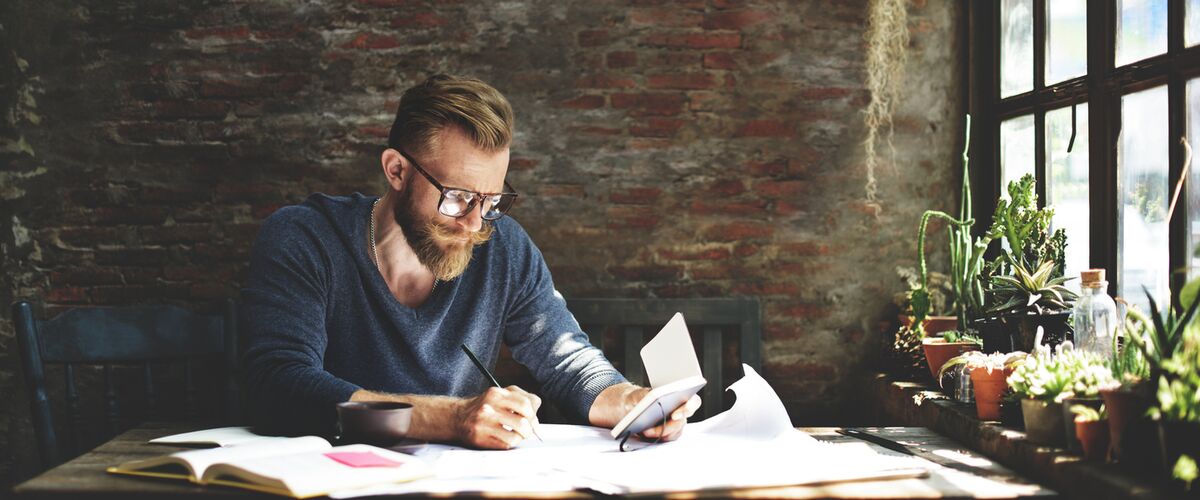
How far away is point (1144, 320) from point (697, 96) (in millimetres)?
1825

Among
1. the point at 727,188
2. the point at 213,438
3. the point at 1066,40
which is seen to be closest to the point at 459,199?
the point at 213,438

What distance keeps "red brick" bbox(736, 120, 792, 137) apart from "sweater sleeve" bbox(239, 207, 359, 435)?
1578 mm

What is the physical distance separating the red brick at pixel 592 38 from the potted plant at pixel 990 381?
1.68 metres

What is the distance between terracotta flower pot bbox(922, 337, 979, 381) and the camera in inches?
95.9

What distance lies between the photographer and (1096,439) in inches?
59.1

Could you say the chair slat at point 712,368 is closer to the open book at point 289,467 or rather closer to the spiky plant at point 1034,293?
the spiky plant at point 1034,293

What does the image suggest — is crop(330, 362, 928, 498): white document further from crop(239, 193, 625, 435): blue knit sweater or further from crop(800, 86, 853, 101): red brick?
crop(800, 86, 853, 101): red brick

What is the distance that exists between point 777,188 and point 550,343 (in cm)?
123

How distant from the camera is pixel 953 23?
3.13 m

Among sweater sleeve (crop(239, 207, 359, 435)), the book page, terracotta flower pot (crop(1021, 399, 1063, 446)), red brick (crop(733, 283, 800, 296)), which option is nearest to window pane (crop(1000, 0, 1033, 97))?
red brick (crop(733, 283, 800, 296))

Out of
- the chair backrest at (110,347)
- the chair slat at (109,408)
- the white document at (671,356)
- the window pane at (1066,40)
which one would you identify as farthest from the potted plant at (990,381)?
the chair slat at (109,408)

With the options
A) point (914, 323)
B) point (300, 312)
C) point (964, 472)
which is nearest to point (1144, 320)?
point (964, 472)

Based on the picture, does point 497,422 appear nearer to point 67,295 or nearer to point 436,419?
point 436,419

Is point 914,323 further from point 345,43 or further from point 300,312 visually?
point 345,43
